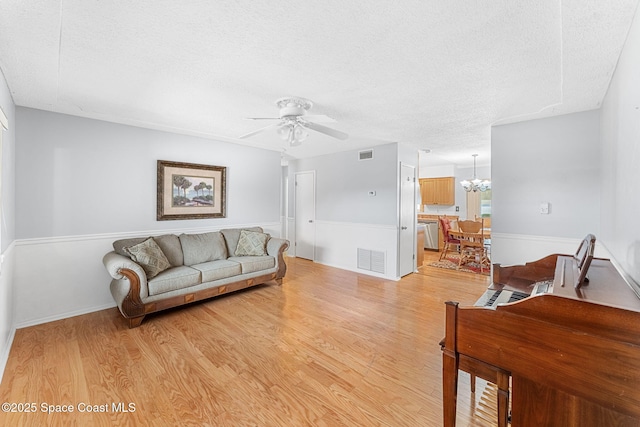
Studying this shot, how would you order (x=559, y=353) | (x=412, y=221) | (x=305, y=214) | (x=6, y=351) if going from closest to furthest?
(x=559, y=353) → (x=6, y=351) → (x=412, y=221) → (x=305, y=214)

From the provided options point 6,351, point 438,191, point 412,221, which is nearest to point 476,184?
point 438,191

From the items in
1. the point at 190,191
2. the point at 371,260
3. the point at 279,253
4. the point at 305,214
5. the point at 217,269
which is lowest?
the point at 371,260

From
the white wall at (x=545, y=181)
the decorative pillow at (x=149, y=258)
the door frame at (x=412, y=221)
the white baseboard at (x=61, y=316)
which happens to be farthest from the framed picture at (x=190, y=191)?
the white wall at (x=545, y=181)

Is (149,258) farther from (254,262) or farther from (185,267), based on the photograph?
(254,262)

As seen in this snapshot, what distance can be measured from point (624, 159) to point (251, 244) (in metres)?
4.09

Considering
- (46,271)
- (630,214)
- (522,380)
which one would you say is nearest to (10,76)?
(46,271)

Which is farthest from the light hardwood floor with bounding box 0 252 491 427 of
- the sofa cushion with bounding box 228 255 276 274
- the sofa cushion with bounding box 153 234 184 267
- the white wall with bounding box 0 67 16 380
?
the sofa cushion with bounding box 153 234 184 267

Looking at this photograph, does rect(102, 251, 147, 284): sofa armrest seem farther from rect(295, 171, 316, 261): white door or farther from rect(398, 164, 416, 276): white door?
rect(398, 164, 416, 276): white door

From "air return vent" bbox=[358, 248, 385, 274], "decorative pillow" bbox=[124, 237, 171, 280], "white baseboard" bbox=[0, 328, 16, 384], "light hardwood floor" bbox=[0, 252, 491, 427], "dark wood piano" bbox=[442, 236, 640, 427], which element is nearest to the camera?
"dark wood piano" bbox=[442, 236, 640, 427]

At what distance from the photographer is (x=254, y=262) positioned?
13.0 feet

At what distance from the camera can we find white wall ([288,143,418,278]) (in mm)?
4691

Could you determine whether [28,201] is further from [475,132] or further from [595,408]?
[475,132]

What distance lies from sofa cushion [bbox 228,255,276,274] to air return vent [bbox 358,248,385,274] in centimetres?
176

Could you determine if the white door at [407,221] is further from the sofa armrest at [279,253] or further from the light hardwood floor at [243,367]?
the sofa armrest at [279,253]
